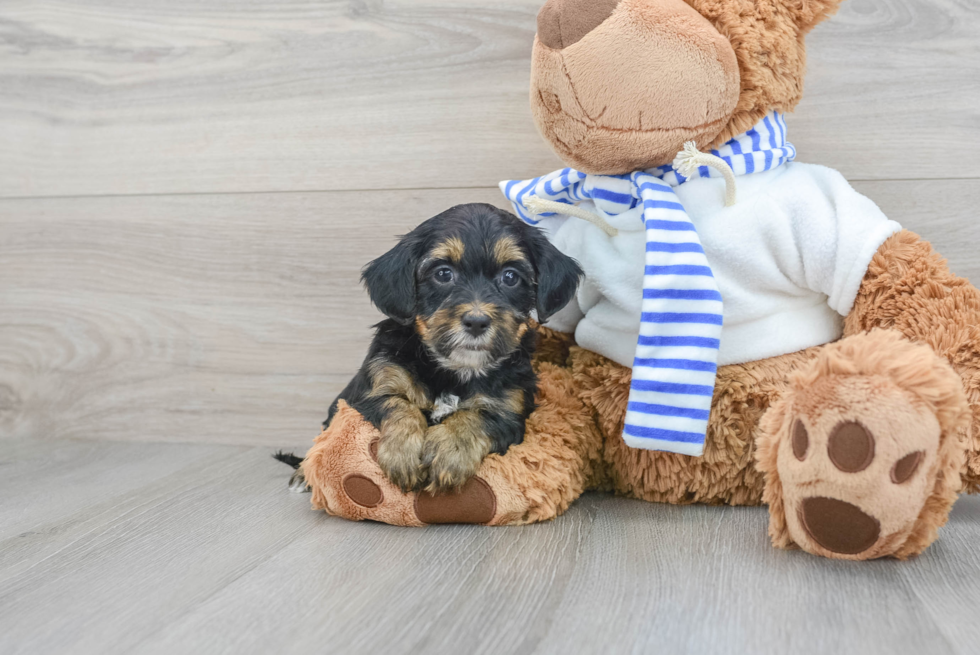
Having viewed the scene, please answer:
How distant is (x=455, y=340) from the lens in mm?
1506

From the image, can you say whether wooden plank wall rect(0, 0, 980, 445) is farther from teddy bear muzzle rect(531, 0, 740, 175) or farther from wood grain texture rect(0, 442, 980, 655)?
wood grain texture rect(0, 442, 980, 655)

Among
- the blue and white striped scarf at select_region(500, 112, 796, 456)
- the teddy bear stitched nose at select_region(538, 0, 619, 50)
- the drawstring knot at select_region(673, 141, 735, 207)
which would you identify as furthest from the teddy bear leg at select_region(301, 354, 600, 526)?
the teddy bear stitched nose at select_region(538, 0, 619, 50)

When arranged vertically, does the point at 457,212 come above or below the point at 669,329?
above

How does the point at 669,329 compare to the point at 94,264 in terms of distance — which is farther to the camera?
the point at 94,264

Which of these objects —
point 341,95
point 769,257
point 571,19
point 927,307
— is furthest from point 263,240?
point 927,307

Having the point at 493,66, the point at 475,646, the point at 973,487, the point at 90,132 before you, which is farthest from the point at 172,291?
the point at 973,487

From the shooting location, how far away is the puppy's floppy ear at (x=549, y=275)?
162cm

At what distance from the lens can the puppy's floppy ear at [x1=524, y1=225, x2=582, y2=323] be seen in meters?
1.62

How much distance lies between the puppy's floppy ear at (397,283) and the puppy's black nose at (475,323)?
17cm

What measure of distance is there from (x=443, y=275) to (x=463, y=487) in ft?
1.42

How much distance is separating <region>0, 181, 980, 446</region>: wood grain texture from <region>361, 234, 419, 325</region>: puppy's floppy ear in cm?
72

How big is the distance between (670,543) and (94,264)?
81.9 inches

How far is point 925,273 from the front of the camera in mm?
1540

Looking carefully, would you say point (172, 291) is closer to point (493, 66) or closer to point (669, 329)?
point (493, 66)
